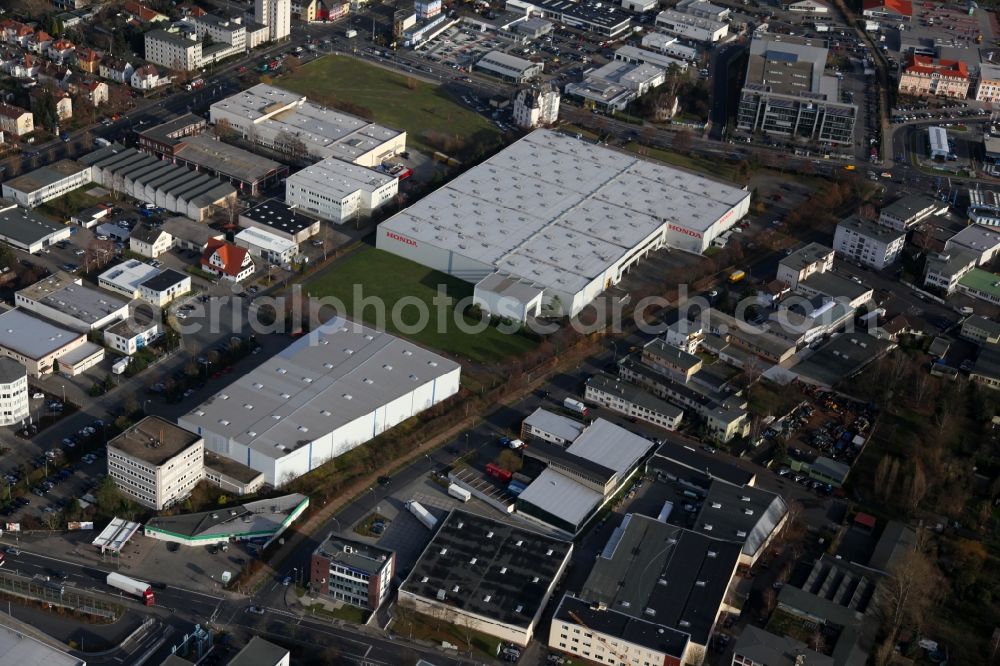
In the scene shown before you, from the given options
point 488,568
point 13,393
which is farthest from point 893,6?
point 13,393

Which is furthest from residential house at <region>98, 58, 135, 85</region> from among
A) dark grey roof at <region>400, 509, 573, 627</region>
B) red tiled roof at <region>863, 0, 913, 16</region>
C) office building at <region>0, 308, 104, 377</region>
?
red tiled roof at <region>863, 0, 913, 16</region>

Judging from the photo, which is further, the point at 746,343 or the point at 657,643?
the point at 746,343

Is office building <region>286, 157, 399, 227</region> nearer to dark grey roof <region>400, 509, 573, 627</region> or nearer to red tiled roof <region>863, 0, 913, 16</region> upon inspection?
dark grey roof <region>400, 509, 573, 627</region>

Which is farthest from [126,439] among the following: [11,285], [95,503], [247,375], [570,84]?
[570,84]

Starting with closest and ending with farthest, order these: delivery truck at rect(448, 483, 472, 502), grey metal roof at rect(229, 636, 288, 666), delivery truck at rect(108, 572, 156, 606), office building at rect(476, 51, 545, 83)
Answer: grey metal roof at rect(229, 636, 288, 666)
delivery truck at rect(108, 572, 156, 606)
delivery truck at rect(448, 483, 472, 502)
office building at rect(476, 51, 545, 83)

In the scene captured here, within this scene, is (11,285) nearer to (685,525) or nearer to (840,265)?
(685,525)
